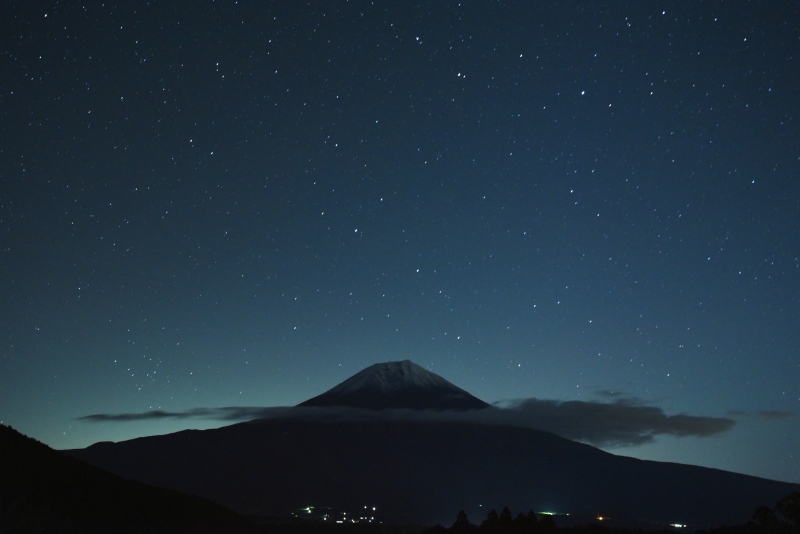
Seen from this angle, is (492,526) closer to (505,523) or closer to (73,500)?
(505,523)

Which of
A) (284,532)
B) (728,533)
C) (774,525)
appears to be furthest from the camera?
(284,532)

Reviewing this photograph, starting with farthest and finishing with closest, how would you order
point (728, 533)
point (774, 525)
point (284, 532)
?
1. point (284, 532)
2. point (728, 533)
3. point (774, 525)

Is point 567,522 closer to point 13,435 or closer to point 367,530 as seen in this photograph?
point 367,530

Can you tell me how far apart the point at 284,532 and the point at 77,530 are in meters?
48.4

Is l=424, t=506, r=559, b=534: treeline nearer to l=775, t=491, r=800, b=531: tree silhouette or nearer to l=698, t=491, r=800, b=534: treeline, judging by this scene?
l=698, t=491, r=800, b=534: treeline

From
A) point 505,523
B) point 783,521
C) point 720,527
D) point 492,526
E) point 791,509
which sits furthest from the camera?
point 492,526

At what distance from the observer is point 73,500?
5144cm

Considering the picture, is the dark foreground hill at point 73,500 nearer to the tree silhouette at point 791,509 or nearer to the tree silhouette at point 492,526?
the tree silhouette at point 492,526

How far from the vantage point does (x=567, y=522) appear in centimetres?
19238

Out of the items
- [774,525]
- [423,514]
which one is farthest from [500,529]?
[423,514]

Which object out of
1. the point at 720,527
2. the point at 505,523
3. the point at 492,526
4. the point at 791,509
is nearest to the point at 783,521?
the point at 791,509

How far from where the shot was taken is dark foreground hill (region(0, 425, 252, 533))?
41.1m

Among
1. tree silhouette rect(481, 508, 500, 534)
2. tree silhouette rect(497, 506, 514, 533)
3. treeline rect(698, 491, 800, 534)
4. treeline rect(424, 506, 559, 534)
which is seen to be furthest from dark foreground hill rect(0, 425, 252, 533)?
treeline rect(698, 491, 800, 534)

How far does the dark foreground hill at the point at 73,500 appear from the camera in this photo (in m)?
41.1
